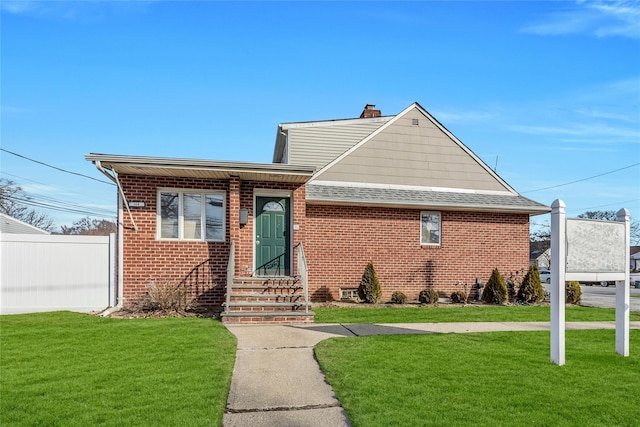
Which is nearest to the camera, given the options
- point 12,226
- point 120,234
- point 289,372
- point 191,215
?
→ point 289,372

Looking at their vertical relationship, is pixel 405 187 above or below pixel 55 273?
above

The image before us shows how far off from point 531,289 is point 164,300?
11.2 m

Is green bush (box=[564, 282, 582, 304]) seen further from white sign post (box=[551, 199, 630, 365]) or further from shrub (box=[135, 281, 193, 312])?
shrub (box=[135, 281, 193, 312])

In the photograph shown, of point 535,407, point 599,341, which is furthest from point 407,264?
point 535,407

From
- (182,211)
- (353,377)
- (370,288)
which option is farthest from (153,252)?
(353,377)

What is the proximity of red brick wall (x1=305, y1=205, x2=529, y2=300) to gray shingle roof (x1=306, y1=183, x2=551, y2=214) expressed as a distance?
0.45 meters

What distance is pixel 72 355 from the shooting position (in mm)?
6020

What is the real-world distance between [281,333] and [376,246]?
6408 mm

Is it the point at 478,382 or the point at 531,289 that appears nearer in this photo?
the point at 478,382

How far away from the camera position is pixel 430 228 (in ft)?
47.0

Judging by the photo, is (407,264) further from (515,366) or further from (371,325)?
(515,366)

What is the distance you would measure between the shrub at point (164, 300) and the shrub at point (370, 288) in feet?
16.7

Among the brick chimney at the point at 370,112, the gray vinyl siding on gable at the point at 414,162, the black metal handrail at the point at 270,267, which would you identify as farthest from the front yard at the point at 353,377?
the brick chimney at the point at 370,112

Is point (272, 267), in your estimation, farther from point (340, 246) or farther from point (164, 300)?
point (164, 300)
